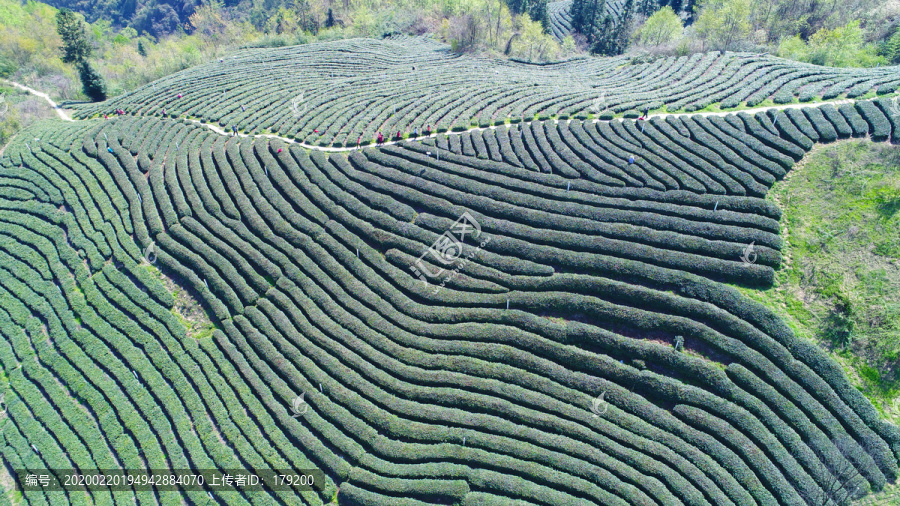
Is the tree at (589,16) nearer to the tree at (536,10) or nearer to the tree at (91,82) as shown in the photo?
the tree at (536,10)

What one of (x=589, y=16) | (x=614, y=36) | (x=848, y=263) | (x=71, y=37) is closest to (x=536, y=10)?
(x=589, y=16)

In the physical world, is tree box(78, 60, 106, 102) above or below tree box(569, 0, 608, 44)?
below

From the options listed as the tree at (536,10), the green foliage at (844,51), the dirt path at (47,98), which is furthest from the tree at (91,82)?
the green foliage at (844,51)

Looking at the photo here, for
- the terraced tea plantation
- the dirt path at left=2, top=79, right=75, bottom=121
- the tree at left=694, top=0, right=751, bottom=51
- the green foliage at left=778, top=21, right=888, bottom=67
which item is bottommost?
the terraced tea plantation

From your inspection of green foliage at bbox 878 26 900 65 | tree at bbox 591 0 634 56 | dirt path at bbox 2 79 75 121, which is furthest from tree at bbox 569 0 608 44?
dirt path at bbox 2 79 75 121

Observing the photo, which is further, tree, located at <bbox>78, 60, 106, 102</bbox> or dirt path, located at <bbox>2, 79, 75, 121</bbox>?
tree, located at <bbox>78, 60, 106, 102</bbox>

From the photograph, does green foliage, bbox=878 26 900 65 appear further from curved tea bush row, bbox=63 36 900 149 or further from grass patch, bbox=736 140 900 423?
grass patch, bbox=736 140 900 423

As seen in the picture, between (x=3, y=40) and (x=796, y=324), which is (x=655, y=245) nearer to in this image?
(x=796, y=324)

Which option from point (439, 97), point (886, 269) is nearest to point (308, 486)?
point (886, 269)
